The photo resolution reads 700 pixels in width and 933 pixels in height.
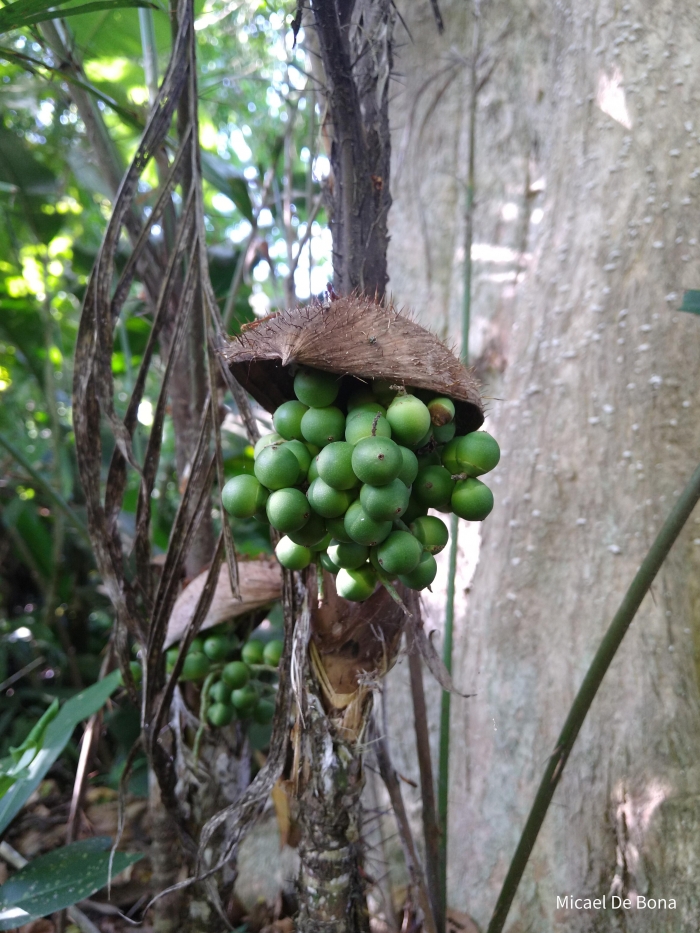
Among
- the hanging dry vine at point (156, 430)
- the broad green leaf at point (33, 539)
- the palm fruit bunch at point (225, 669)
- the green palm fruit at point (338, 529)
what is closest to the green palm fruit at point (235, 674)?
the palm fruit bunch at point (225, 669)

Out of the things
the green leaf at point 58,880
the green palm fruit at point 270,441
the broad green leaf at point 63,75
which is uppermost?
the broad green leaf at point 63,75

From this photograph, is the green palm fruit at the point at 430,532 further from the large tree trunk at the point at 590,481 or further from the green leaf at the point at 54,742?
the green leaf at the point at 54,742

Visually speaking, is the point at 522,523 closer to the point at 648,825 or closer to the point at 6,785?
the point at 648,825

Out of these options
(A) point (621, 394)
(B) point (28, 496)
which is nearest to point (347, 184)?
(A) point (621, 394)

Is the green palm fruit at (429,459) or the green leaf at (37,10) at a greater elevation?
the green leaf at (37,10)

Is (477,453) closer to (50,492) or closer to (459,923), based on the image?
(459,923)

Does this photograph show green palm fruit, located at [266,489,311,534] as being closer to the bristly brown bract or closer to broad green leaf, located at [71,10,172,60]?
the bristly brown bract
